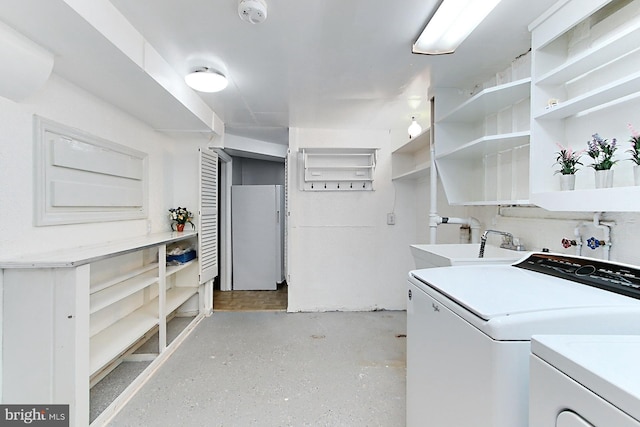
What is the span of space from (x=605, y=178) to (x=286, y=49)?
1.73 meters

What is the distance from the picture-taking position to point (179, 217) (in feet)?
10.0

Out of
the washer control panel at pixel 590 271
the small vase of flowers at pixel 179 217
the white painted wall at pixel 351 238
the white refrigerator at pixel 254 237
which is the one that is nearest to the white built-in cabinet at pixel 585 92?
A: the washer control panel at pixel 590 271

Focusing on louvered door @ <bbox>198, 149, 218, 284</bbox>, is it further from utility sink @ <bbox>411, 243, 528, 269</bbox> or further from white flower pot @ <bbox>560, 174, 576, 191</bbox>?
white flower pot @ <bbox>560, 174, 576, 191</bbox>

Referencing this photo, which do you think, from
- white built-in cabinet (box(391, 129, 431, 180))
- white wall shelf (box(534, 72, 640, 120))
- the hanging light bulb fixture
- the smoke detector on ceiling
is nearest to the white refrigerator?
white built-in cabinet (box(391, 129, 431, 180))

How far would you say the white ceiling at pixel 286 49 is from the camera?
1.39m

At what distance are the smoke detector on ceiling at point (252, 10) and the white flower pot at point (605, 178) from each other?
1.63 m

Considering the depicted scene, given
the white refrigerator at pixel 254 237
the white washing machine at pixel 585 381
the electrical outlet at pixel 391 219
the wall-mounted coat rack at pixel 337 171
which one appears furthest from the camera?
the white refrigerator at pixel 254 237

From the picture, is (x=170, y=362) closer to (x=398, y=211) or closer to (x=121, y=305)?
(x=121, y=305)

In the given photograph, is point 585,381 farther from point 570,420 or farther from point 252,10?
point 252,10

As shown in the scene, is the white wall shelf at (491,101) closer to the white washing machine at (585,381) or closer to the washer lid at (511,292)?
the washer lid at (511,292)

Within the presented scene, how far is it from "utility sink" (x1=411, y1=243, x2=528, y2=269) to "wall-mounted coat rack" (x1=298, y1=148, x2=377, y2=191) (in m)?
1.52

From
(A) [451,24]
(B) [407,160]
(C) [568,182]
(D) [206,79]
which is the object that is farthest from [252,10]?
(B) [407,160]

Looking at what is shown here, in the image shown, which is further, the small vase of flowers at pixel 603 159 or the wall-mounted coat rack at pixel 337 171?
the wall-mounted coat rack at pixel 337 171

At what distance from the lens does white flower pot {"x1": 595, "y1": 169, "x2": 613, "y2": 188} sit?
1146 mm
